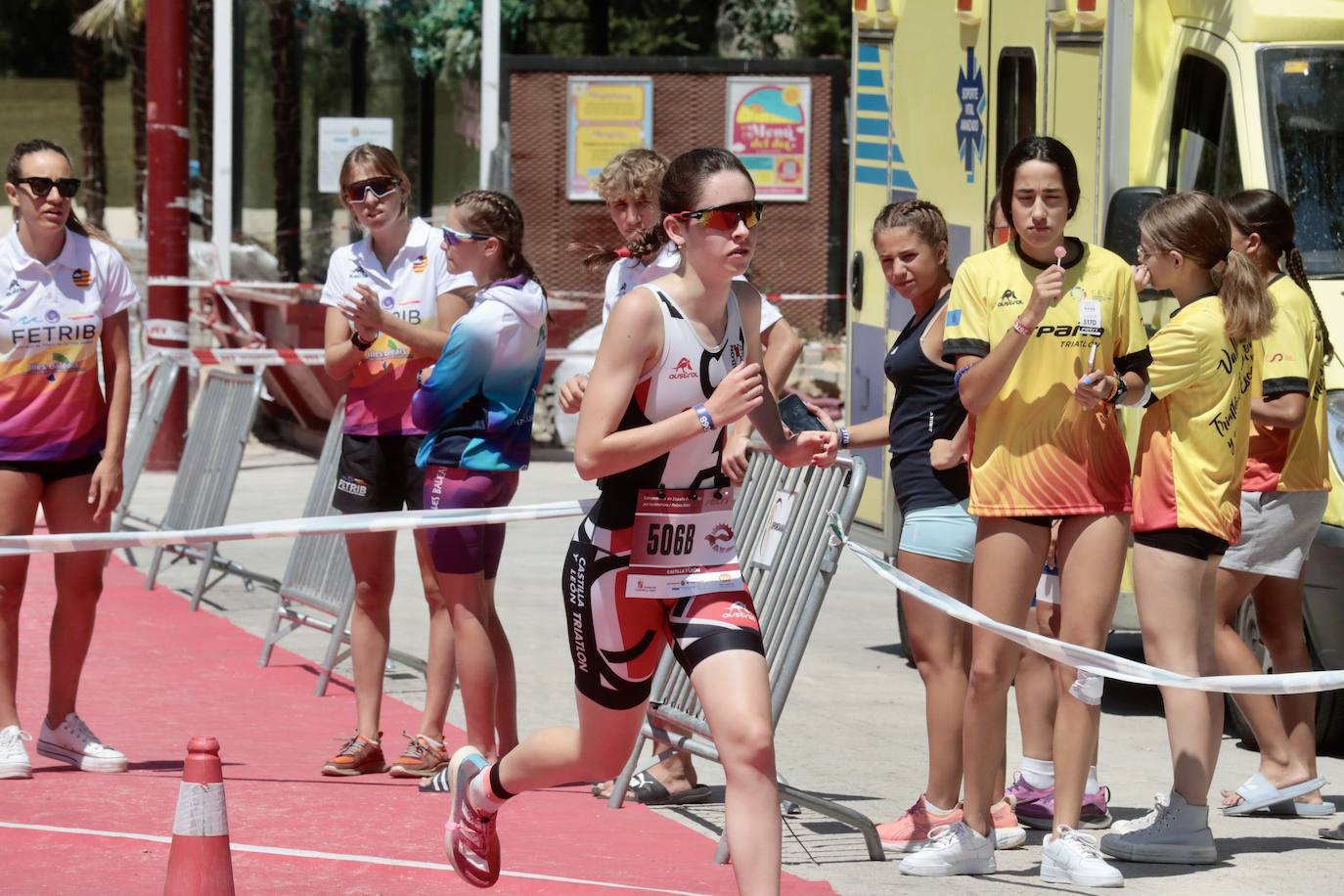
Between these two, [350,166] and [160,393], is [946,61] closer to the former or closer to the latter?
[350,166]

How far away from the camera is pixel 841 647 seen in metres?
9.95

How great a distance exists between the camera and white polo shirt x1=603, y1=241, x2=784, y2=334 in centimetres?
636

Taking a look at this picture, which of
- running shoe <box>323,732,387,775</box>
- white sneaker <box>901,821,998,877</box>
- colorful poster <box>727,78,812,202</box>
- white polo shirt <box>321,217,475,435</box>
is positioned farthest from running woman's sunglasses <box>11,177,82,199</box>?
colorful poster <box>727,78,812,202</box>

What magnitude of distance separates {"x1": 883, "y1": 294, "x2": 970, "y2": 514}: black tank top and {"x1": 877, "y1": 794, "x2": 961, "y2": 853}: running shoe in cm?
92

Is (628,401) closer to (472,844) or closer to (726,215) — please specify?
(726,215)

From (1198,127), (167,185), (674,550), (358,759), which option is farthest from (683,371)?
(167,185)

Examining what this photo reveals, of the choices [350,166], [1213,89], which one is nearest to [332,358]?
[350,166]

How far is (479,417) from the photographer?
6629mm

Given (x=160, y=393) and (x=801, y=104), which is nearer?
(x=160, y=393)

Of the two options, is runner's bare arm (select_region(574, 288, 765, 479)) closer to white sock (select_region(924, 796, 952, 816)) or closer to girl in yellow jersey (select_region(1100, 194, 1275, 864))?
girl in yellow jersey (select_region(1100, 194, 1275, 864))

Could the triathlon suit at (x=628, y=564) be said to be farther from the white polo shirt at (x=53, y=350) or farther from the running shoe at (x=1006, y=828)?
the white polo shirt at (x=53, y=350)

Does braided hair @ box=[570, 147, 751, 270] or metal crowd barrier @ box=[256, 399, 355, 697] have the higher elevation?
braided hair @ box=[570, 147, 751, 270]

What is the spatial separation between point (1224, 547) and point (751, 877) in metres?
2.26

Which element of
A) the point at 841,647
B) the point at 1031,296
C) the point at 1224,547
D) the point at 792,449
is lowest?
the point at 841,647
